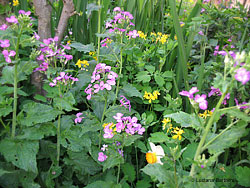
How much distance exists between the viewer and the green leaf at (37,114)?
1007mm

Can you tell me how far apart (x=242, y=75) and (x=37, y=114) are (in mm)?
812

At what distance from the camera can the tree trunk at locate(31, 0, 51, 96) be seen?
141cm

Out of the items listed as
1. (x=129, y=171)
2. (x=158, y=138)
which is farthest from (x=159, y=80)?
(x=129, y=171)

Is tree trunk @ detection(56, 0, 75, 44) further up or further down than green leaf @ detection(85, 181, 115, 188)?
further up

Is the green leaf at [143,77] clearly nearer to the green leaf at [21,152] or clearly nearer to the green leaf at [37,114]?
the green leaf at [37,114]

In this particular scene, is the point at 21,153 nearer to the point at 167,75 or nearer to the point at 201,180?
the point at 201,180

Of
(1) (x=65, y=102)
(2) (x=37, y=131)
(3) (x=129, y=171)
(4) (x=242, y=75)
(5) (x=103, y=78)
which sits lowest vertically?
(3) (x=129, y=171)

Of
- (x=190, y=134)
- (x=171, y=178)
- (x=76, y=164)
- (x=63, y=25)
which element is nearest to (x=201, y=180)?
(x=171, y=178)

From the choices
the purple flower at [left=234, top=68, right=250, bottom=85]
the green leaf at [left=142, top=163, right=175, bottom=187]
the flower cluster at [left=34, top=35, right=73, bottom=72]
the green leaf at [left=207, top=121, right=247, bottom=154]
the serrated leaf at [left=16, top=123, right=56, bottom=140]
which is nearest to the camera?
the purple flower at [left=234, top=68, right=250, bottom=85]

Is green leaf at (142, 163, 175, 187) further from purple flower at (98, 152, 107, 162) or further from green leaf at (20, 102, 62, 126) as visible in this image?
green leaf at (20, 102, 62, 126)

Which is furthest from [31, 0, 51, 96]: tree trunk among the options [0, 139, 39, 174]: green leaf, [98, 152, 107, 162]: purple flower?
[98, 152, 107, 162]: purple flower

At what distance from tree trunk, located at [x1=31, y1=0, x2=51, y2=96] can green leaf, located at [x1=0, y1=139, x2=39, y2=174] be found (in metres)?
0.54

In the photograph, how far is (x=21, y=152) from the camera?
963 millimetres

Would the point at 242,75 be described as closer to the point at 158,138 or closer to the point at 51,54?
the point at 158,138
